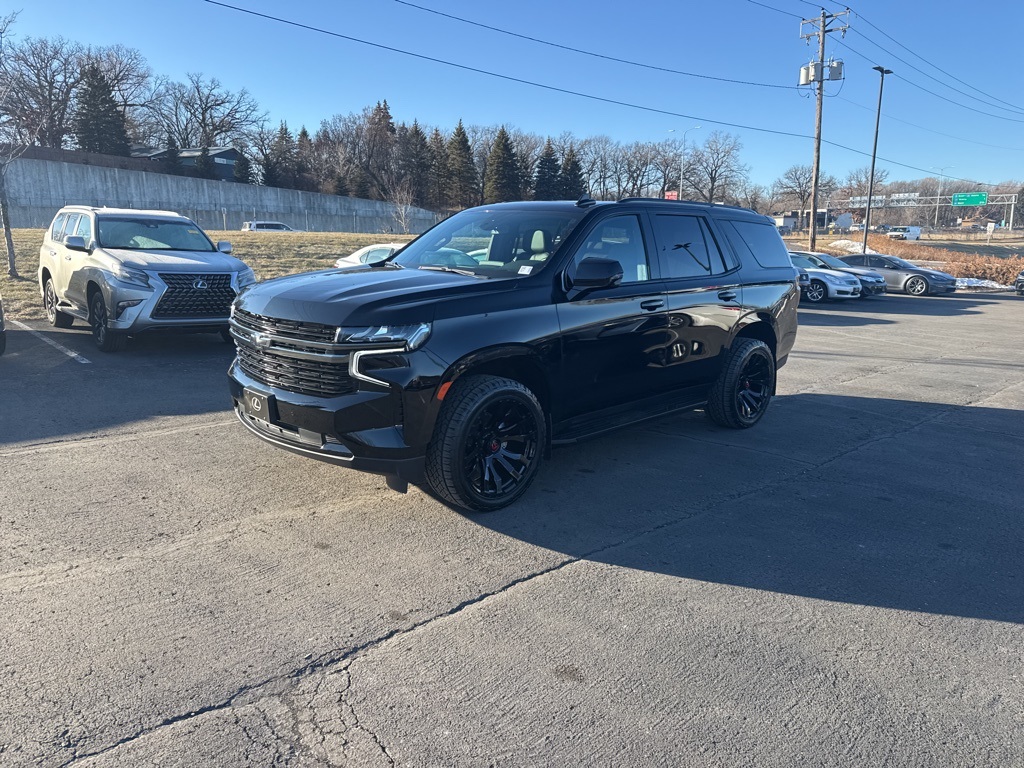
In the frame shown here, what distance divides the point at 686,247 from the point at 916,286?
937 inches

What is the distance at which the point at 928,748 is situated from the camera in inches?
103

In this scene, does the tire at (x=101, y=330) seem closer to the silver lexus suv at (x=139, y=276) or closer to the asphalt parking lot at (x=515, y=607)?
the silver lexus suv at (x=139, y=276)

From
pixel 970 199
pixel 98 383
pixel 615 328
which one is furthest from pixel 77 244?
pixel 970 199

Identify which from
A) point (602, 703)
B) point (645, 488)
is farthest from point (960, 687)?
point (645, 488)

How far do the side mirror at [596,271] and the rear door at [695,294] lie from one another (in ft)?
3.30

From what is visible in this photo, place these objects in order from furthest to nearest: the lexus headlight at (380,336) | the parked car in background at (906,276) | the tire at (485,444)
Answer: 1. the parked car in background at (906,276)
2. the tire at (485,444)
3. the lexus headlight at (380,336)

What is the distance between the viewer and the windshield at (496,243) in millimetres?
5113

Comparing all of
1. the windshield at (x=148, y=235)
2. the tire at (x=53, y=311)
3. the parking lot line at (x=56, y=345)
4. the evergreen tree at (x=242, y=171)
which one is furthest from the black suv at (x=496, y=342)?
the evergreen tree at (x=242, y=171)

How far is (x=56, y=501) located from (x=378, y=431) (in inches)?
84.7

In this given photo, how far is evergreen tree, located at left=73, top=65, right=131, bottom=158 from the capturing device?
233ft

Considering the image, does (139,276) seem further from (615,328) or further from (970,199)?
(970,199)

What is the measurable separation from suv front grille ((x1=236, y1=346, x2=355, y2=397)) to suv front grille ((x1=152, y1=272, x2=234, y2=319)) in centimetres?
504

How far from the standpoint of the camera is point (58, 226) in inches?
448

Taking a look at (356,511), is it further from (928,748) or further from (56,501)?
(928,748)
